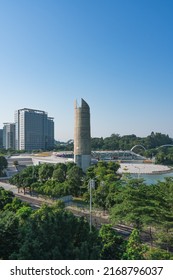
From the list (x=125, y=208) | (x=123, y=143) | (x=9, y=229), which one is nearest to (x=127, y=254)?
(x=9, y=229)

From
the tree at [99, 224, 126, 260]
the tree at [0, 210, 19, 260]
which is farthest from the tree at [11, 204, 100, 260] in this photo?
the tree at [0, 210, 19, 260]

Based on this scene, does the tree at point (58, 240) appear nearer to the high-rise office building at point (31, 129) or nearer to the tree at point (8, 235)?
the tree at point (8, 235)

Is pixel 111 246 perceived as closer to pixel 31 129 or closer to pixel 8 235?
pixel 8 235

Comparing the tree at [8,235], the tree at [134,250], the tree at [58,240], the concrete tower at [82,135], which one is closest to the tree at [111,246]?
the tree at [134,250]

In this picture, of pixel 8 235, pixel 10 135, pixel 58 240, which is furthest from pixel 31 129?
pixel 58 240

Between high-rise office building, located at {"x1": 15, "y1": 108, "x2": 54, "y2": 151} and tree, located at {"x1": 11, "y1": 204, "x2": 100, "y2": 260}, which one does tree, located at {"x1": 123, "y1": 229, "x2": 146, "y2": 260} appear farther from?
high-rise office building, located at {"x1": 15, "y1": 108, "x2": 54, "y2": 151}

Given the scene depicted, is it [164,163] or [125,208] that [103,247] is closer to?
[125,208]
